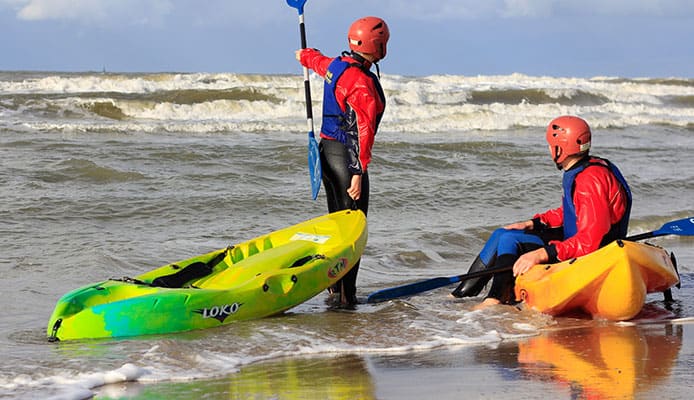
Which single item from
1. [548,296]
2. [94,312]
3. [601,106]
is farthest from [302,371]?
[601,106]

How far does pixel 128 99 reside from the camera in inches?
872

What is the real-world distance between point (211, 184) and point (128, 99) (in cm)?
1135

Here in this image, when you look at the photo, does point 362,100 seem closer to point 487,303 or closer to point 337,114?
point 337,114

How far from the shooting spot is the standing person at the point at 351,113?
6035 millimetres

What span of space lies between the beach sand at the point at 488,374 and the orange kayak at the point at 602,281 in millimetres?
304

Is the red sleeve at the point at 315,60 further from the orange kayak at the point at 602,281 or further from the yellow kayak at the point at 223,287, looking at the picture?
the orange kayak at the point at 602,281

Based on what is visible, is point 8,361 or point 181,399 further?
point 8,361

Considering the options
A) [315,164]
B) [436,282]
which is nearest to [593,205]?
[436,282]

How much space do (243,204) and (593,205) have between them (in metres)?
5.42

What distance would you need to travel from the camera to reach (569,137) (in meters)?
5.71

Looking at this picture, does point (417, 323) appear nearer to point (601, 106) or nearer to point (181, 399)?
point (181, 399)

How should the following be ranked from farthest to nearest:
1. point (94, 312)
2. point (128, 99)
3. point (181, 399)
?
point (128, 99), point (94, 312), point (181, 399)

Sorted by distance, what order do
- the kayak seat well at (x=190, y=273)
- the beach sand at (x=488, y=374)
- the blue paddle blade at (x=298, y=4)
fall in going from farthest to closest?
1. the blue paddle blade at (x=298, y=4)
2. the kayak seat well at (x=190, y=273)
3. the beach sand at (x=488, y=374)

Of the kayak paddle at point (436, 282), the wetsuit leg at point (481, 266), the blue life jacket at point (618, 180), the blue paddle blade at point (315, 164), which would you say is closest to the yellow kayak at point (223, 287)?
the blue paddle blade at point (315, 164)
